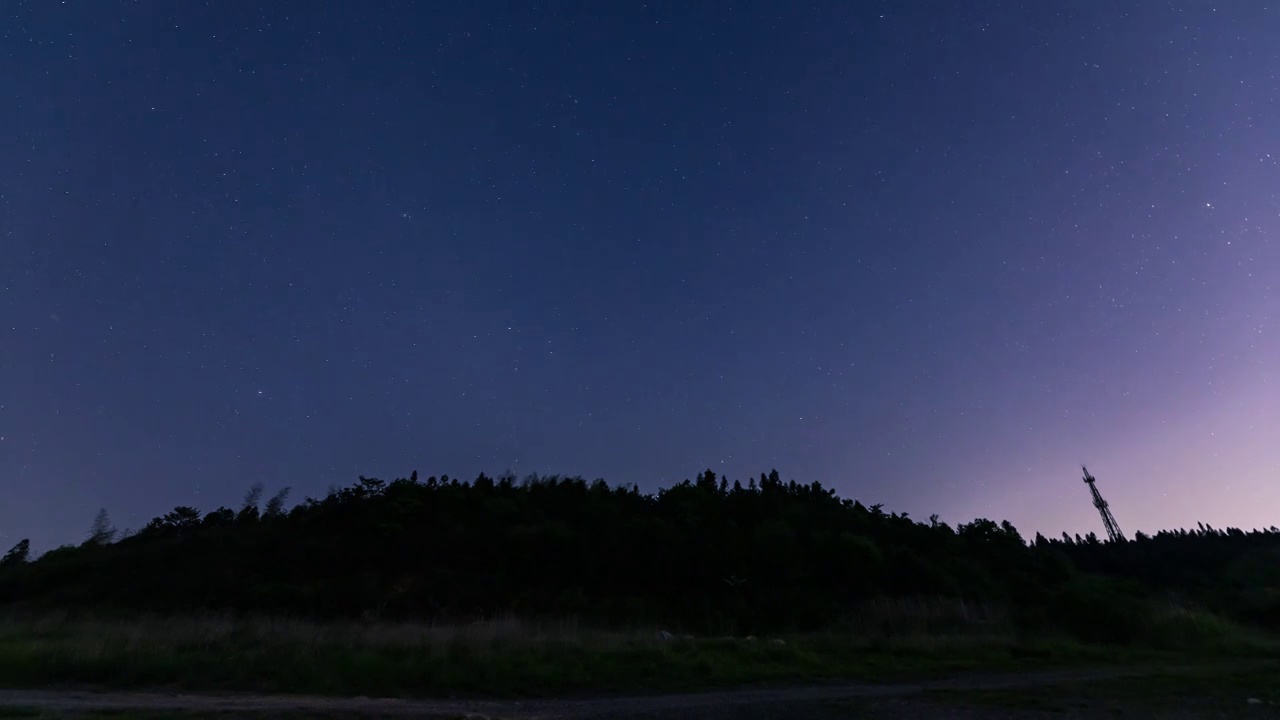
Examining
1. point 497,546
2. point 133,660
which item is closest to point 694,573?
point 497,546

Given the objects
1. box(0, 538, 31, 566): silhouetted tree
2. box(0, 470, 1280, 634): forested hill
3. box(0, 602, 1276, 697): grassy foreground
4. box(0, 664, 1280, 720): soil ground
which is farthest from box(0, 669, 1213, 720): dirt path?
box(0, 538, 31, 566): silhouetted tree

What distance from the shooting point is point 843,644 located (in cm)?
2181

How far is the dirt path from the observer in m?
11.8

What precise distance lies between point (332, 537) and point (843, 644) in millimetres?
39258

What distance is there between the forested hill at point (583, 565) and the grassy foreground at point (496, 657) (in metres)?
8.47

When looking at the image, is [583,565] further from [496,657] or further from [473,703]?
[473,703]

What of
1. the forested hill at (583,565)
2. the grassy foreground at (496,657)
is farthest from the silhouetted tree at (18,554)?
the grassy foreground at (496,657)

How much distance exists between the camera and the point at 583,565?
42844 mm

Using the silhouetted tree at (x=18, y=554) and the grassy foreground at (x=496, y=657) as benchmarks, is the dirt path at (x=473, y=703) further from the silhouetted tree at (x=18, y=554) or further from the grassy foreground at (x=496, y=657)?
the silhouetted tree at (x=18, y=554)

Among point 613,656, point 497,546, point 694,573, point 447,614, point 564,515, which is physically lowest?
point 613,656

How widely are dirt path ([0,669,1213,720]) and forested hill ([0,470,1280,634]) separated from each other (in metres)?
18.5

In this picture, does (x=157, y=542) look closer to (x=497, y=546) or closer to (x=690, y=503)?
(x=497, y=546)

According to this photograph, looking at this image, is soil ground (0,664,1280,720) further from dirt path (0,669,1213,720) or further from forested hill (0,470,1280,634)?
forested hill (0,470,1280,634)

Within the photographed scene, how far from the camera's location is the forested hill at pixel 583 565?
35875 millimetres
